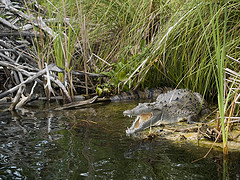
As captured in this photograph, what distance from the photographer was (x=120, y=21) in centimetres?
556

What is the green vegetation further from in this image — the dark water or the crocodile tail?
the dark water

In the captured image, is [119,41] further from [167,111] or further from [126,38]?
[167,111]

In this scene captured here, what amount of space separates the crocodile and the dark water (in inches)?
7.9

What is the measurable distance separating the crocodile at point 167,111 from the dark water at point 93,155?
200 millimetres

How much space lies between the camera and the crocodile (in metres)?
3.54

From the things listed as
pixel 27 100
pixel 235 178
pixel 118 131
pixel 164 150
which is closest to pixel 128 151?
pixel 164 150

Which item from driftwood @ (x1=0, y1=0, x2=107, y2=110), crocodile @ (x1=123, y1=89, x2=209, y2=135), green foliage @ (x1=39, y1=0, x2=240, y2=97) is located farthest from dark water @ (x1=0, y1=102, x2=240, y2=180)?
green foliage @ (x1=39, y1=0, x2=240, y2=97)

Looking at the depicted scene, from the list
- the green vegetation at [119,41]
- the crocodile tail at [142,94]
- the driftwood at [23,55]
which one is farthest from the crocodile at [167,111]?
the driftwood at [23,55]

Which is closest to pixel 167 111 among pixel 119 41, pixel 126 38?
pixel 119 41

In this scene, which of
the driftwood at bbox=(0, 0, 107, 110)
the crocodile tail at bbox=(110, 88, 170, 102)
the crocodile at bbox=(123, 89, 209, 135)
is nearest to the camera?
the crocodile at bbox=(123, 89, 209, 135)

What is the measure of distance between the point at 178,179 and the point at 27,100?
3102 millimetres

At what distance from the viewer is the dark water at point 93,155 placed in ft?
6.82

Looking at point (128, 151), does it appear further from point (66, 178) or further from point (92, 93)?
point (92, 93)

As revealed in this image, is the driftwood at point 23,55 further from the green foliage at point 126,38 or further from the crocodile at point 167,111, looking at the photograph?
the crocodile at point 167,111
